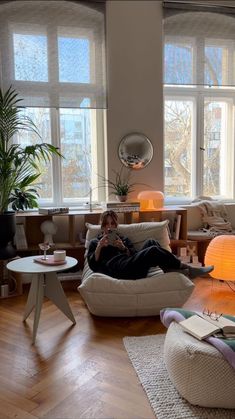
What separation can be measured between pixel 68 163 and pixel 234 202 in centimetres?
224

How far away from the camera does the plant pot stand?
3406mm

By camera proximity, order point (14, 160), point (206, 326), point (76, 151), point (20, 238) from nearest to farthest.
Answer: point (206, 326), point (14, 160), point (20, 238), point (76, 151)

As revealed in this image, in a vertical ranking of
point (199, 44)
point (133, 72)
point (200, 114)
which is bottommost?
point (200, 114)

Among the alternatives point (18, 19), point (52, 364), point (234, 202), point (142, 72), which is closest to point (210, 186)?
point (234, 202)

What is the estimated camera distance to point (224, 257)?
A: 3426mm

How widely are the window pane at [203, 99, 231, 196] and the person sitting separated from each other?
209cm

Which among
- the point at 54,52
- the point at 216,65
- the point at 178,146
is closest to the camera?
the point at 54,52

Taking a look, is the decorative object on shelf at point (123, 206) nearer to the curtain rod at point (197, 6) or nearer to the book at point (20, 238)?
the book at point (20, 238)

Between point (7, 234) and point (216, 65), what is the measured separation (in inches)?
128

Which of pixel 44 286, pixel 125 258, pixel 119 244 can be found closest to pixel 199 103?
pixel 119 244

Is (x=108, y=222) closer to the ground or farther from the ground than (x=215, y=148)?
closer to the ground

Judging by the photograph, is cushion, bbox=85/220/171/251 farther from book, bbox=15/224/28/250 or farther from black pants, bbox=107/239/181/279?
book, bbox=15/224/28/250

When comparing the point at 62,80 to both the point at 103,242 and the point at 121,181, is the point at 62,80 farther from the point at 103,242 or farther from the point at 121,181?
the point at 103,242

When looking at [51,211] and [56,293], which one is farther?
[51,211]
